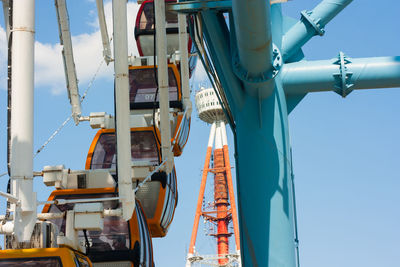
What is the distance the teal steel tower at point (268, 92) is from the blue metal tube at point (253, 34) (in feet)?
0.06

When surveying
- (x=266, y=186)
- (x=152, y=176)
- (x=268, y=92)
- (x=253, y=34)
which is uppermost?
(x=253, y=34)

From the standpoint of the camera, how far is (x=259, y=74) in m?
8.40

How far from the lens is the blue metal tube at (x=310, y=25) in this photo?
913 centimetres

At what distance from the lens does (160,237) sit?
14.5m

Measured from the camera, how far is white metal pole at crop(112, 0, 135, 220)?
829 centimetres

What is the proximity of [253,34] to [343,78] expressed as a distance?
1664 millimetres

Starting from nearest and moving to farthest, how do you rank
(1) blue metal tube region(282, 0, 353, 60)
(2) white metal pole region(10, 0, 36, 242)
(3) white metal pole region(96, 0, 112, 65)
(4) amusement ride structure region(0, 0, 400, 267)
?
(2) white metal pole region(10, 0, 36, 242) → (4) amusement ride structure region(0, 0, 400, 267) → (1) blue metal tube region(282, 0, 353, 60) → (3) white metal pole region(96, 0, 112, 65)

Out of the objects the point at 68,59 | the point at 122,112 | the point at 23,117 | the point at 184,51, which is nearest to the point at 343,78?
the point at 122,112

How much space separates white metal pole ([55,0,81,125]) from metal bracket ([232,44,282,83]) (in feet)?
23.7

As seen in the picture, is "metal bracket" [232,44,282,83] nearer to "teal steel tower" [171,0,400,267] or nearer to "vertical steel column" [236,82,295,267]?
"teal steel tower" [171,0,400,267]

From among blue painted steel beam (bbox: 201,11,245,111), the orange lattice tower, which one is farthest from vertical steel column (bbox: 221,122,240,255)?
blue painted steel beam (bbox: 201,11,245,111)

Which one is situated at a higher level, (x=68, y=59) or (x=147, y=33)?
(x=147, y=33)

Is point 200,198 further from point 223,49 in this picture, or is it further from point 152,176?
point 223,49

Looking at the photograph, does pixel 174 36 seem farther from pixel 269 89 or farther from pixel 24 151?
pixel 24 151
